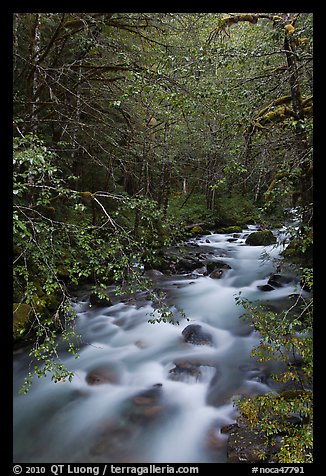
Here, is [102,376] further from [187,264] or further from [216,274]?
[187,264]

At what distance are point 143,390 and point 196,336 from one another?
1.60m

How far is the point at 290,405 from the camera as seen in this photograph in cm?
292

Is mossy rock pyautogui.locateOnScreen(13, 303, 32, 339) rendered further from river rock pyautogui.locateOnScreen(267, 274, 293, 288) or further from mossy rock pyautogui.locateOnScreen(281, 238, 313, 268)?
river rock pyautogui.locateOnScreen(267, 274, 293, 288)

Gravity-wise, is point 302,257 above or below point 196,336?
above

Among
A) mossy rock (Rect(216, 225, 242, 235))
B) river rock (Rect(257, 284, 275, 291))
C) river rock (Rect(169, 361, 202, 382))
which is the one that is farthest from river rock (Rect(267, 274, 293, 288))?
mossy rock (Rect(216, 225, 242, 235))

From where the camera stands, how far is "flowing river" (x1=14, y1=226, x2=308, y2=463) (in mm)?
4062

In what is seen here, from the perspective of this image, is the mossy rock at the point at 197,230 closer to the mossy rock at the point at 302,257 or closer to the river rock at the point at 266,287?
the river rock at the point at 266,287

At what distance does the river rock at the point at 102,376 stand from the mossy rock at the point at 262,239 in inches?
344

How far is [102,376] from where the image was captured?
535 centimetres

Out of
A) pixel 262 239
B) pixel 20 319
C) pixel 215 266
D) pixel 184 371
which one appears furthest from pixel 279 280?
pixel 20 319

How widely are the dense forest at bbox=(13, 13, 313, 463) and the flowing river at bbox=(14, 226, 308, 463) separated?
0.52 meters
